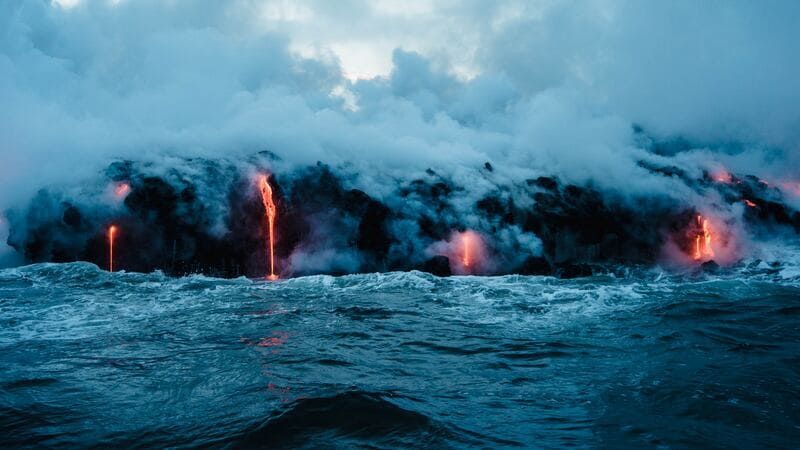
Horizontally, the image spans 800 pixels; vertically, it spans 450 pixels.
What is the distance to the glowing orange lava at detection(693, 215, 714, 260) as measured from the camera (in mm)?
45156

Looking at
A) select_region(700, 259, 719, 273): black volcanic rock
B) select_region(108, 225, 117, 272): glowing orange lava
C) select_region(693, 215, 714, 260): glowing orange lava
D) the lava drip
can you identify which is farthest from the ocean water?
select_region(693, 215, 714, 260): glowing orange lava

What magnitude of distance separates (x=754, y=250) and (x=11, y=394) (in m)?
53.9

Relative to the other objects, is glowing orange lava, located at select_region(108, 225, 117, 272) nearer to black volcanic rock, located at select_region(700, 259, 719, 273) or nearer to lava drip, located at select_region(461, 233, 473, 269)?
lava drip, located at select_region(461, 233, 473, 269)

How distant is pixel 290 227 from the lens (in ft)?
115

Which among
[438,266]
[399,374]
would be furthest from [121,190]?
[399,374]

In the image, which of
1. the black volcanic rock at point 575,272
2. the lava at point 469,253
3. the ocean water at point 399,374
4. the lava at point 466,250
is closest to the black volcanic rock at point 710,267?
the black volcanic rock at point 575,272

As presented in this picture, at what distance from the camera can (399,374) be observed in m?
8.88

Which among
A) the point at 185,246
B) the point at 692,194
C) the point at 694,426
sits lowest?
the point at 694,426

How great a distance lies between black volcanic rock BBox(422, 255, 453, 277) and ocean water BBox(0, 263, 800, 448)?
14.8m

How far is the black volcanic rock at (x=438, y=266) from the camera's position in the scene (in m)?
32.9

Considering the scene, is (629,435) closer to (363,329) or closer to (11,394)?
(363,329)

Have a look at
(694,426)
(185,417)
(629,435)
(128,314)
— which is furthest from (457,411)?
(128,314)

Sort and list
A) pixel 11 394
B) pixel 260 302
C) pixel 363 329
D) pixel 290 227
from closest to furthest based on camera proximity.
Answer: pixel 11 394 < pixel 363 329 < pixel 260 302 < pixel 290 227

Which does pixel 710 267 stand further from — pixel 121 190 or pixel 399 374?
pixel 121 190
